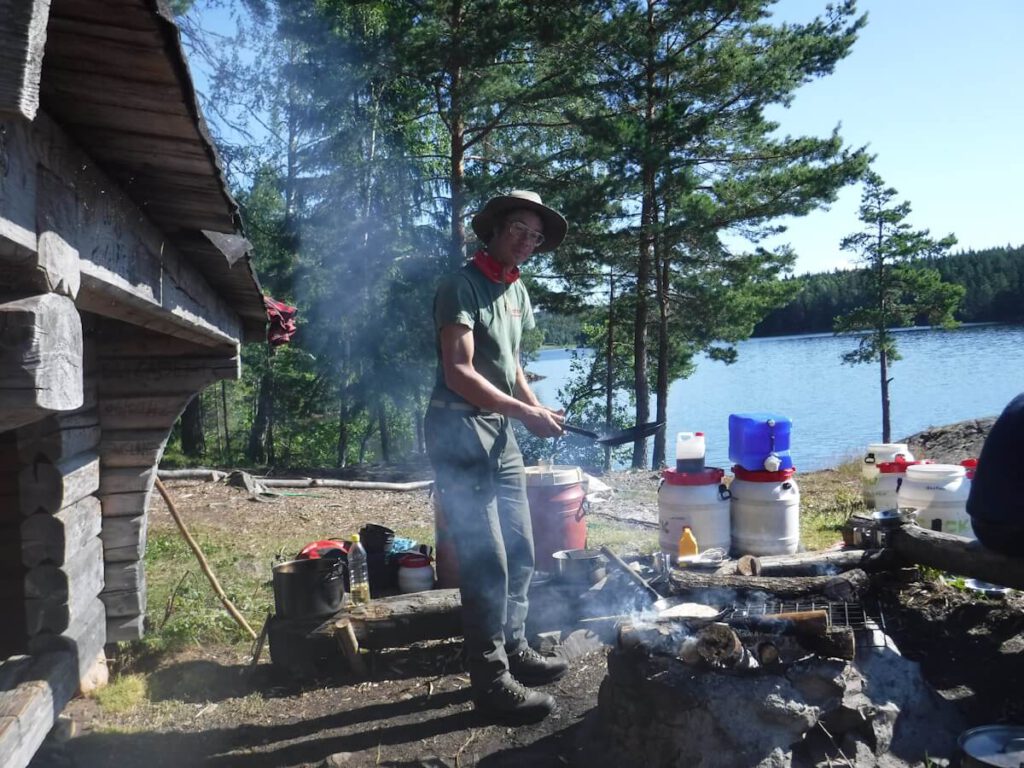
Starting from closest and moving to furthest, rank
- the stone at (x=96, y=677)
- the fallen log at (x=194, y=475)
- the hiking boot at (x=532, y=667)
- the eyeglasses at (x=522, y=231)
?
the eyeglasses at (x=522, y=231) < the hiking boot at (x=532, y=667) < the stone at (x=96, y=677) < the fallen log at (x=194, y=475)

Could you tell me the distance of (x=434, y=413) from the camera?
406 cm

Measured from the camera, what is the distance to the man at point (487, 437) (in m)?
3.88

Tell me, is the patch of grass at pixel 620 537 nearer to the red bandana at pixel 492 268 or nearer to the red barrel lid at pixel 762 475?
the red barrel lid at pixel 762 475

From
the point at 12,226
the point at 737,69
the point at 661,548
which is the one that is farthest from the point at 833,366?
the point at 12,226

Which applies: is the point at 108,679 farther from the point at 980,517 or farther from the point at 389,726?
the point at 980,517

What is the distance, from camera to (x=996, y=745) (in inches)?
120

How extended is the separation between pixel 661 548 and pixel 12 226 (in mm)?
4720

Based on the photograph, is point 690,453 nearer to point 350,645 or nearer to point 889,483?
point 889,483

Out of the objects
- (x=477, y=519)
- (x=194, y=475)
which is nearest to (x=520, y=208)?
(x=477, y=519)

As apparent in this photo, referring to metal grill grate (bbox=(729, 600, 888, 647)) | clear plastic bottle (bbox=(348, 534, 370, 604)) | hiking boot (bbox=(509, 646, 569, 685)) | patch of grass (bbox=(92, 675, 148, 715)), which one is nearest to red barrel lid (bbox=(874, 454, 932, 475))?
metal grill grate (bbox=(729, 600, 888, 647))

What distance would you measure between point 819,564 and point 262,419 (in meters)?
24.0

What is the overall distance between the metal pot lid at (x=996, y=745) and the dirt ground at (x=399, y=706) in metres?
0.60

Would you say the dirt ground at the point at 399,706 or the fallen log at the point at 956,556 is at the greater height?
the fallen log at the point at 956,556

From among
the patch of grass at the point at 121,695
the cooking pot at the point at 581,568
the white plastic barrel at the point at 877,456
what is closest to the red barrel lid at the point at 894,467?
the white plastic barrel at the point at 877,456
